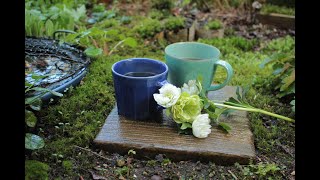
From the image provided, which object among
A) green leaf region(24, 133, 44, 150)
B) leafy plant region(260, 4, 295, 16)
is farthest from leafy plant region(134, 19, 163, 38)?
green leaf region(24, 133, 44, 150)

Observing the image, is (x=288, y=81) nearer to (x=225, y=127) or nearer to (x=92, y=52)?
(x=225, y=127)

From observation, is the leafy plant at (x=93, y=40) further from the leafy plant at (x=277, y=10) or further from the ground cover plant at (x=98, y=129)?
the leafy plant at (x=277, y=10)

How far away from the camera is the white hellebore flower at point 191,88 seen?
1624 millimetres

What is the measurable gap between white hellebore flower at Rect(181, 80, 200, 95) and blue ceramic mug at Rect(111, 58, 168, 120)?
82 mm

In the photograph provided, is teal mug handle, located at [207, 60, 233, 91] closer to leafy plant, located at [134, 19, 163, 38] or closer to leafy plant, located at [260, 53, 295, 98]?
leafy plant, located at [260, 53, 295, 98]

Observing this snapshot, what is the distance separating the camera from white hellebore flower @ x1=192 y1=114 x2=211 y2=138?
5.14ft

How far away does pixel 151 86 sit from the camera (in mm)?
1610

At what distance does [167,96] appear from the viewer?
1.57 m

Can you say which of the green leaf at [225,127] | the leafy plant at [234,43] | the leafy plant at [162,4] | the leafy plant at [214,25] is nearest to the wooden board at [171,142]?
the green leaf at [225,127]

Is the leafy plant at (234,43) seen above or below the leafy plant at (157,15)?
below

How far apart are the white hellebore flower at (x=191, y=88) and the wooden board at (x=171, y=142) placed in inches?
5.7

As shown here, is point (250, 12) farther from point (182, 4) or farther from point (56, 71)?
point (56, 71)

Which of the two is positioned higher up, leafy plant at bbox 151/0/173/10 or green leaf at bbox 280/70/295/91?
leafy plant at bbox 151/0/173/10
